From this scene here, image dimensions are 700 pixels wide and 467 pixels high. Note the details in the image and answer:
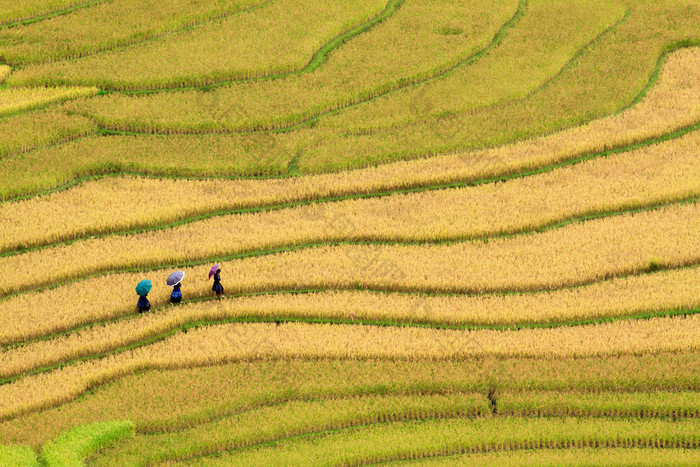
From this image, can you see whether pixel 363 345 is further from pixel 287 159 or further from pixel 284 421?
pixel 287 159

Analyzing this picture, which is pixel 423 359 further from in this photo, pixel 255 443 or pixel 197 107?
pixel 197 107

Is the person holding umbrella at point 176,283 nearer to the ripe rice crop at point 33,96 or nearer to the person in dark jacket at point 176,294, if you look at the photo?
the person in dark jacket at point 176,294

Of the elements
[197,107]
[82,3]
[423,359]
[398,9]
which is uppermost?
[398,9]

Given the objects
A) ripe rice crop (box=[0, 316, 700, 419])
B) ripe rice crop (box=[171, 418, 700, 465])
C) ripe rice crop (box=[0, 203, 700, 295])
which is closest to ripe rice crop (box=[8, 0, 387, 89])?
ripe rice crop (box=[0, 203, 700, 295])

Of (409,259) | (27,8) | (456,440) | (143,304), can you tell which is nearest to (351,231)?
(409,259)

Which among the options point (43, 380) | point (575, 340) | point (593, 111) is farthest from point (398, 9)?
point (43, 380)

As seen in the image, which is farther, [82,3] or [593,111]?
[82,3]

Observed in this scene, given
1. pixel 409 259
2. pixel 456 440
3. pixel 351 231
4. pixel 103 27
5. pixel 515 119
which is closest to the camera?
pixel 456 440
